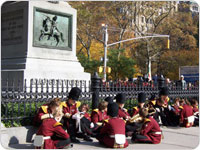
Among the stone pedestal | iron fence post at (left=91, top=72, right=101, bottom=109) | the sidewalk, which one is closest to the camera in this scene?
the sidewalk

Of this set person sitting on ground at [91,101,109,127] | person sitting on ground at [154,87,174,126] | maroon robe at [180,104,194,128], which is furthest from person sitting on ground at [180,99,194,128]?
person sitting on ground at [91,101,109,127]

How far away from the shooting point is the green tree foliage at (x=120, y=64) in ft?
141

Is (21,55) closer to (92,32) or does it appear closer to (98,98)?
(98,98)

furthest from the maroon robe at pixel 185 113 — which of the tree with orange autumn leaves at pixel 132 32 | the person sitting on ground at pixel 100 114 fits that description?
the tree with orange autumn leaves at pixel 132 32

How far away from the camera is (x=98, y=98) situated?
34.1ft

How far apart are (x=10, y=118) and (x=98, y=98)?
9.93ft

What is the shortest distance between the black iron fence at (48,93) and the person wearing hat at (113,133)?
6.62 ft

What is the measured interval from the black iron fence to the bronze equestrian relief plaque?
1673mm

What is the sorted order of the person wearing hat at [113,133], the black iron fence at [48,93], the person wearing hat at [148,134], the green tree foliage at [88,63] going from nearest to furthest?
the person wearing hat at [113,133] → the person wearing hat at [148,134] → the black iron fence at [48,93] → the green tree foliage at [88,63]

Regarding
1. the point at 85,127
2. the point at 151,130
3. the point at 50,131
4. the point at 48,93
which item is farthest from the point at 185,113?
the point at 50,131

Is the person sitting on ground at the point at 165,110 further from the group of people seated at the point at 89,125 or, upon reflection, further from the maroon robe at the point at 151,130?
the maroon robe at the point at 151,130

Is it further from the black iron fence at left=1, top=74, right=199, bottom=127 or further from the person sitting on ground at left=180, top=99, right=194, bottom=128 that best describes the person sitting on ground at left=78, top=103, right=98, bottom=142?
the person sitting on ground at left=180, top=99, right=194, bottom=128

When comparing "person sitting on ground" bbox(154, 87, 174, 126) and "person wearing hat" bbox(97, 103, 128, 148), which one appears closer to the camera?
"person wearing hat" bbox(97, 103, 128, 148)

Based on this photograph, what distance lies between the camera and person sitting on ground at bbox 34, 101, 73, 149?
23.4 ft
